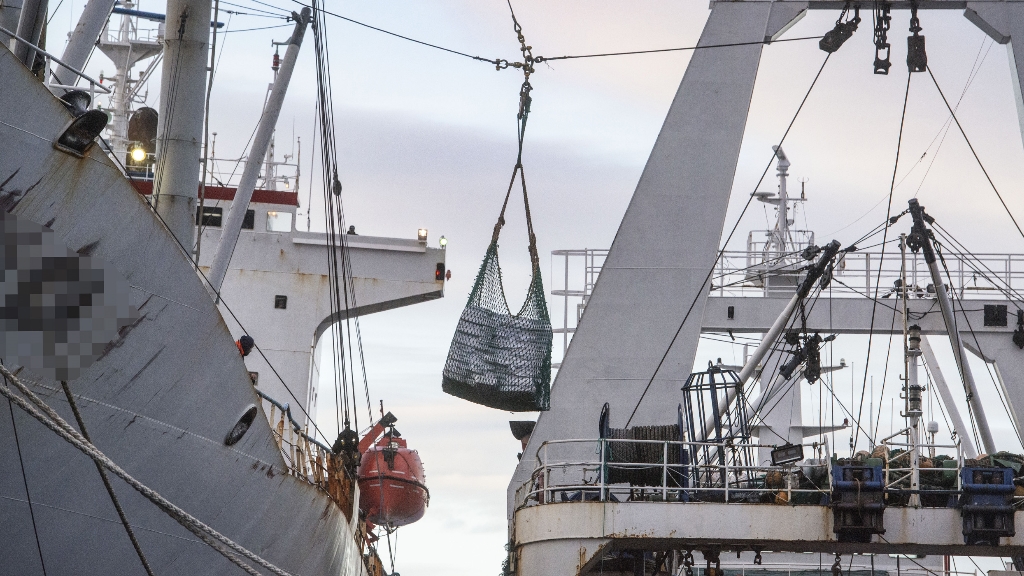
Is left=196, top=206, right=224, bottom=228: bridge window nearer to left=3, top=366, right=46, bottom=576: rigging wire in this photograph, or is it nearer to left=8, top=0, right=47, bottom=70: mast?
left=8, top=0, right=47, bottom=70: mast

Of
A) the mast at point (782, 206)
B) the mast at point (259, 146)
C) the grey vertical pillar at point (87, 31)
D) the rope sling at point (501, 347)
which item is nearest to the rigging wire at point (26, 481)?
the grey vertical pillar at point (87, 31)

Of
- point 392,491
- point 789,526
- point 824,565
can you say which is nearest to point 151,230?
point 789,526

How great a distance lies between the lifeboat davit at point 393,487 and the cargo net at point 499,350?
8014mm

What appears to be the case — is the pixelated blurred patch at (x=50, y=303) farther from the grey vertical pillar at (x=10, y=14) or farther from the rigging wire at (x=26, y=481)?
the grey vertical pillar at (x=10, y=14)

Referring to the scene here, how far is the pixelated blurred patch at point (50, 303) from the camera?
8086mm

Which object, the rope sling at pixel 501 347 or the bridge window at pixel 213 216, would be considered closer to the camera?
the rope sling at pixel 501 347

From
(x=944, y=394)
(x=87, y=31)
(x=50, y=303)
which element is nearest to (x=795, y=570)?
(x=944, y=394)

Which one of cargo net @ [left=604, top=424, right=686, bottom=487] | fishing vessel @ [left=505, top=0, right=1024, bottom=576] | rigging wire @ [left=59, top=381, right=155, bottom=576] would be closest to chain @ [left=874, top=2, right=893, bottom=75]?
fishing vessel @ [left=505, top=0, right=1024, bottom=576]

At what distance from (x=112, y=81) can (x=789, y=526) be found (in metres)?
19.8

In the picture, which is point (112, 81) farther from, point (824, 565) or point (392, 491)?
point (824, 565)

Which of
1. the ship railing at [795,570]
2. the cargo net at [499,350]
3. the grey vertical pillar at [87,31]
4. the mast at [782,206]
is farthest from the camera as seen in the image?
the mast at [782,206]

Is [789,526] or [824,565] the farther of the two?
[824,565]

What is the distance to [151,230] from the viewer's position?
9.89 m

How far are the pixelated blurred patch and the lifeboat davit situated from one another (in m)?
14.3
